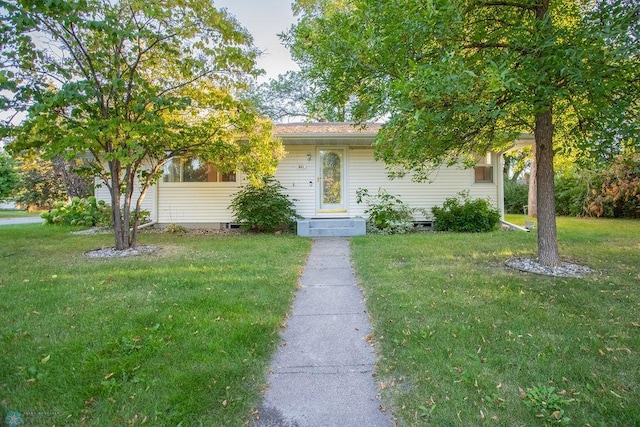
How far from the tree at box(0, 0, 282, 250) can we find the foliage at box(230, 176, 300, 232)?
1.82 meters

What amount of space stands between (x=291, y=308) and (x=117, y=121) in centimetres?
418

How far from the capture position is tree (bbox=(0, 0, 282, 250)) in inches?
207

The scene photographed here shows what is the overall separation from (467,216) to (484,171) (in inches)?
84.8

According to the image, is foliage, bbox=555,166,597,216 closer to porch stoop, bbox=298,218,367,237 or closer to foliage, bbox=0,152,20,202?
porch stoop, bbox=298,218,367,237

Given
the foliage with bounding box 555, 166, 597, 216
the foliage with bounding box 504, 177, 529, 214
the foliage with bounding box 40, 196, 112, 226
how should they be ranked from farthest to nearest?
the foliage with bounding box 504, 177, 529, 214 < the foliage with bounding box 555, 166, 597, 216 < the foliage with bounding box 40, 196, 112, 226

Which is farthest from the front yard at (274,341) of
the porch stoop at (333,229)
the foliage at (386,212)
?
the foliage at (386,212)

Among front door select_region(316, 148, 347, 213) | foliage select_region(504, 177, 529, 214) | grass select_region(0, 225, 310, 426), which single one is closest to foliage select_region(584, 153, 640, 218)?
foliage select_region(504, 177, 529, 214)

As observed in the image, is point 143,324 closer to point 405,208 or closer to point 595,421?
point 595,421

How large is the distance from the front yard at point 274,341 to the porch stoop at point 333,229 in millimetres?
3680

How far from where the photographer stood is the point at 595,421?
1.96 metres

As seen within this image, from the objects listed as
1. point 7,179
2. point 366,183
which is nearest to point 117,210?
point 366,183

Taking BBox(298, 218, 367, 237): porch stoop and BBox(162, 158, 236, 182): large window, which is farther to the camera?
BBox(162, 158, 236, 182): large window

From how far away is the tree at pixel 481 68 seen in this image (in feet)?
10.9

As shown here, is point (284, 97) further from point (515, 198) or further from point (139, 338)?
point (139, 338)
